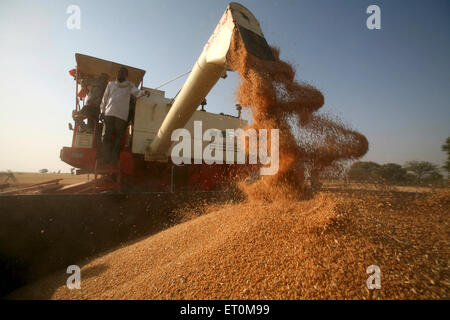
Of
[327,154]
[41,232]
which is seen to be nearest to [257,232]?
[327,154]

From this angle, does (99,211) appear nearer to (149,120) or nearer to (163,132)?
(163,132)

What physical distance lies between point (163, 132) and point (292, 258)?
2704 mm

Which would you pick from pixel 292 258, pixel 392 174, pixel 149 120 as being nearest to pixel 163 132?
pixel 149 120

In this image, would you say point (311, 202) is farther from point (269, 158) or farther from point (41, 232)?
point (41, 232)

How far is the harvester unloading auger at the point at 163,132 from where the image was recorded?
1898mm

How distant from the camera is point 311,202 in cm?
170

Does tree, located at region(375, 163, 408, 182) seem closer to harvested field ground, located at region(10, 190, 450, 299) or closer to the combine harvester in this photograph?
harvested field ground, located at region(10, 190, 450, 299)

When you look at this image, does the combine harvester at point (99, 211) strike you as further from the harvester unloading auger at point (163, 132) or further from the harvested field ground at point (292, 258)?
the harvested field ground at point (292, 258)

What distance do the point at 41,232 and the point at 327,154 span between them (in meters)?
2.91

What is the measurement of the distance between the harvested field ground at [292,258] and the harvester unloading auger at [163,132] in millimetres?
1464

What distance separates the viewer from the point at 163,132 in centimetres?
324

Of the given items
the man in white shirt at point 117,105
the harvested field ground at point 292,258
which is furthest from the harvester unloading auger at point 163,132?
the harvested field ground at point 292,258
